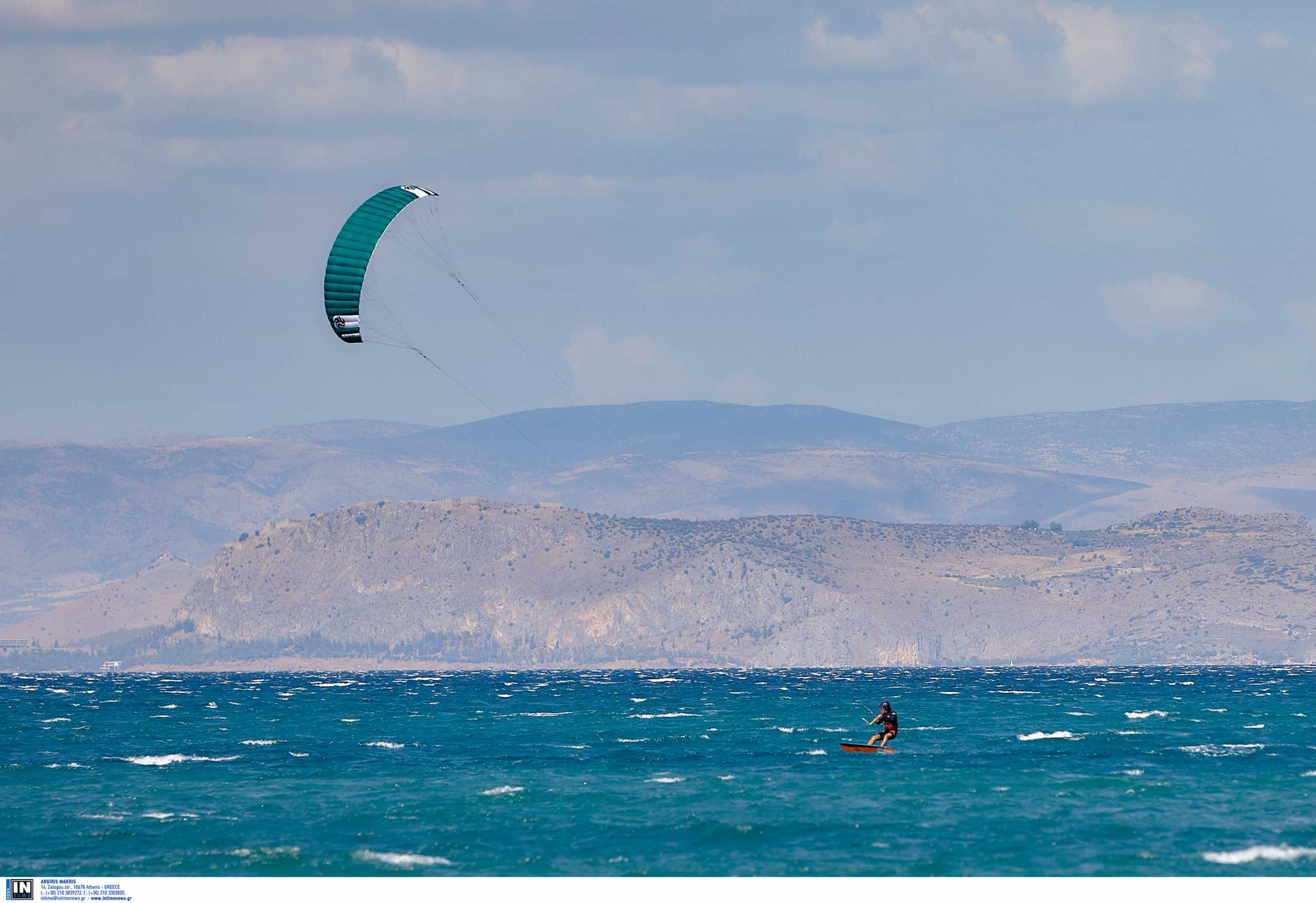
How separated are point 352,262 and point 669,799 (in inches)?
1406

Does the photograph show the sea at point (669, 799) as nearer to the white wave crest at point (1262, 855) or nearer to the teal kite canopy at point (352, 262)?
the white wave crest at point (1262, 855)

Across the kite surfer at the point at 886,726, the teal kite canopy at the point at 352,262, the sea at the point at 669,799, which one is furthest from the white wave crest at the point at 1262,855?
the teal kite canopy at the point at 352,262

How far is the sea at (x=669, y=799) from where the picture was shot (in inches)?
2406

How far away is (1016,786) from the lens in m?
79.3

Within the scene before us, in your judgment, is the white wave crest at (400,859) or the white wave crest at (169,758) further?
the white wave crest at (169,758)

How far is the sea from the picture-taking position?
61125 mm

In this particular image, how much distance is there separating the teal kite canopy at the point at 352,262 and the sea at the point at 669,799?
898 inches

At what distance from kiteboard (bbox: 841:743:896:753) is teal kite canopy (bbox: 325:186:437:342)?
32.3m

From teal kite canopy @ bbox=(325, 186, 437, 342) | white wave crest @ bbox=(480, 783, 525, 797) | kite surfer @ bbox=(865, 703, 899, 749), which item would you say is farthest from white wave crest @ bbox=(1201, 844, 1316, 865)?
teal kite canopy @ bbox=(325, 186, 437, 342)

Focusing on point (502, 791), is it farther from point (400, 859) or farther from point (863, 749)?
point (863, 749)

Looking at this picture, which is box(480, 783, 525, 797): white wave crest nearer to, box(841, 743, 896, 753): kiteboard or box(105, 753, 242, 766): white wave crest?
box(841, 743, 896, 753): kiteboard
